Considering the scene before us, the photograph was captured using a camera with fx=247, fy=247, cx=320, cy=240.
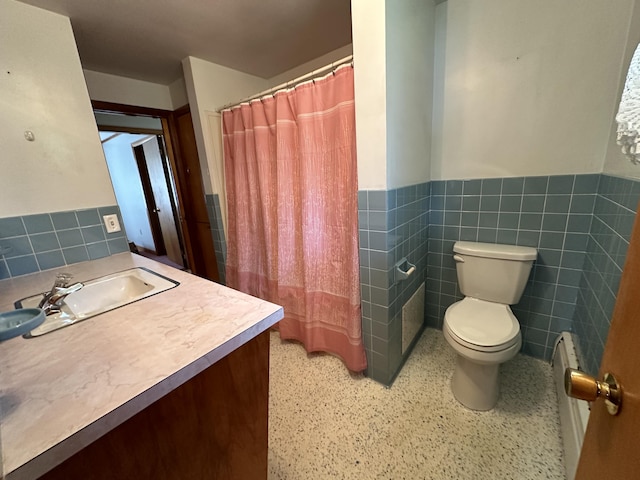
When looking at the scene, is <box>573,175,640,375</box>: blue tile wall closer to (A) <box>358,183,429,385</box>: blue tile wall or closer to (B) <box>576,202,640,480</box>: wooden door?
(B) <box>576,202,640,480</box>: wooden door

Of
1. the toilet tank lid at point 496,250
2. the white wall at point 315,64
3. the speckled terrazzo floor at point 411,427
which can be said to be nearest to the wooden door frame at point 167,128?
the white wall at point 315,64

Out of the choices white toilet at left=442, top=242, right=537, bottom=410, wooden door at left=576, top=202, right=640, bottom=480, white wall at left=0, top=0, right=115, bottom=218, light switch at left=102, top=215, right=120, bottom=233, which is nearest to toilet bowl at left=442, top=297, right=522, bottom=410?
white toilet at left=442, top=242, right=537, bottom=410

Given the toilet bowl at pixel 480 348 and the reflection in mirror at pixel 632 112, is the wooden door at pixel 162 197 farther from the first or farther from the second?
the reflection in mirror at pixel 632 112

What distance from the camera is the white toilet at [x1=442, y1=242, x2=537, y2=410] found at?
1.21 metres

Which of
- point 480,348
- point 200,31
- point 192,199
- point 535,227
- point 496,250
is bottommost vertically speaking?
point 480,348

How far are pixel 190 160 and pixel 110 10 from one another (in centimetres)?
129

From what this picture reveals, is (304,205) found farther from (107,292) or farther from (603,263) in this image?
(603,263)

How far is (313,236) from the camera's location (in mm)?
1608

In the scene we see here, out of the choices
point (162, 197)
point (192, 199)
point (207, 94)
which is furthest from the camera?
point (162, 197)

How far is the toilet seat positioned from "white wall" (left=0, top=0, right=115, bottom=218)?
2.26m

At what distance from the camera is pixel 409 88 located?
52.9 inches

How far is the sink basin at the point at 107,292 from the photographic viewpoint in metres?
0.97

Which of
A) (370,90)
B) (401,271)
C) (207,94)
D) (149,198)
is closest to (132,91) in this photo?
(207,94)

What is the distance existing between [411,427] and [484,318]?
2.30 feet
